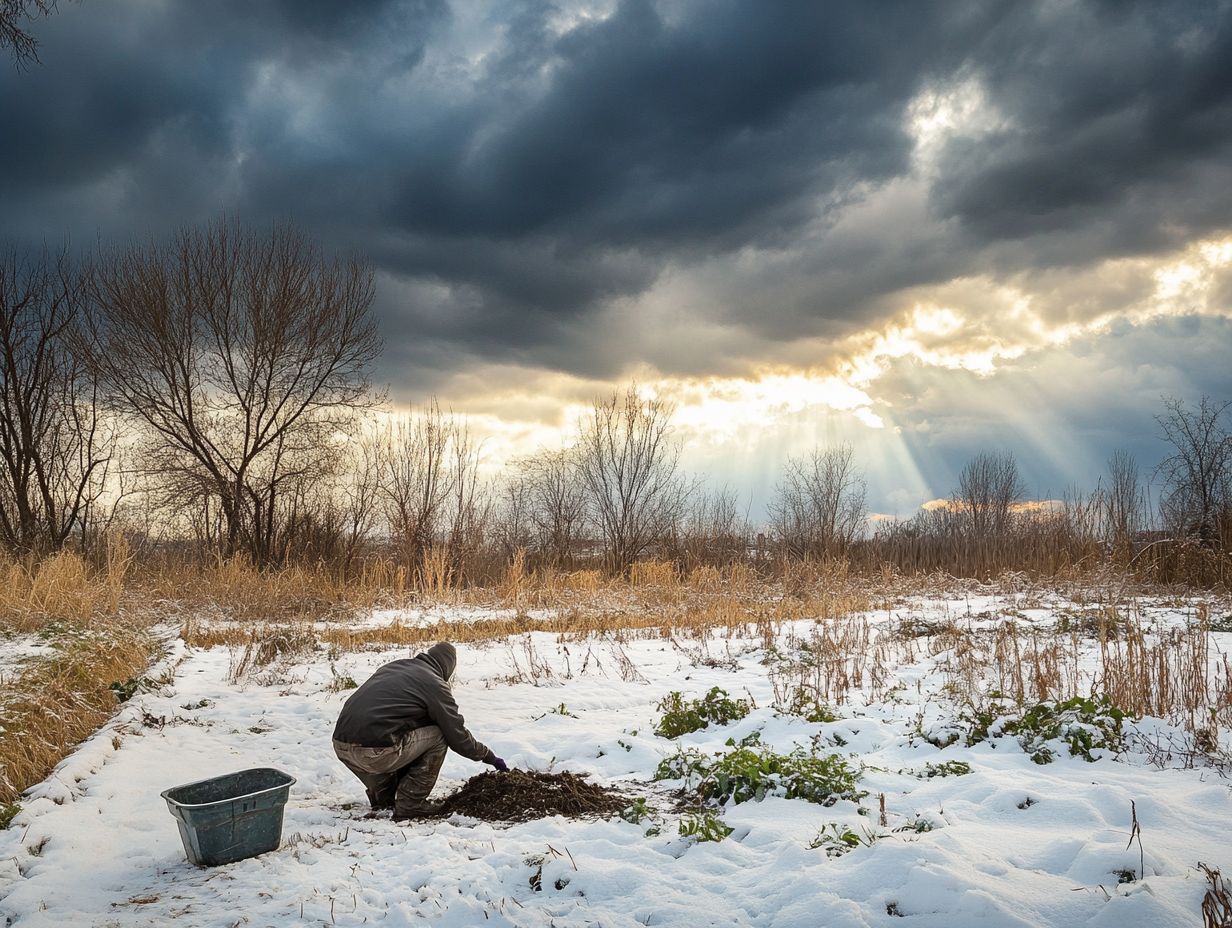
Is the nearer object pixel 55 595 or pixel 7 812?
pixel 7 812

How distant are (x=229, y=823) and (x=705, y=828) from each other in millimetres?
2385

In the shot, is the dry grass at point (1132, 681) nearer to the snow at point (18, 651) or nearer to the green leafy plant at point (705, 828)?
the green leafy plant at point (705, 828)

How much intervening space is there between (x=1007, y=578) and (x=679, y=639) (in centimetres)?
731

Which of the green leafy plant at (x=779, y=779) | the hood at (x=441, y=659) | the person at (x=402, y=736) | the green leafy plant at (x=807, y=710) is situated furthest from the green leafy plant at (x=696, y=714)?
the hood at (x=441, y=659)

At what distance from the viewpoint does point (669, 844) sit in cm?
373

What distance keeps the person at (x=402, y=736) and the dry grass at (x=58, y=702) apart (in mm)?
2152

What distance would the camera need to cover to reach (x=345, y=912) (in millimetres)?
3295

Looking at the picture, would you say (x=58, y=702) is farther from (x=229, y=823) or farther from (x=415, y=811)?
(x=415, y=811)

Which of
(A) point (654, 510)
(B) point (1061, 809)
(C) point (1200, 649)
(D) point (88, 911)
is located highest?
(A) point (654, 510)

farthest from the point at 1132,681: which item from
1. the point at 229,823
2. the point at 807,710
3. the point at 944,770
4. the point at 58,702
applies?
the point at 58,702

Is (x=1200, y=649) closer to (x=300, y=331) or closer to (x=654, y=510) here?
(x=654, y=510)

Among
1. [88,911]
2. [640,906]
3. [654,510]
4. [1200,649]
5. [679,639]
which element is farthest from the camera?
[654,510]

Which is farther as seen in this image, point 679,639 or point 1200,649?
point 679,639

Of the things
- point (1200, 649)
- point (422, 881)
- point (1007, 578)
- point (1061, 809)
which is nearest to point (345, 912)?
point (422, 881)
